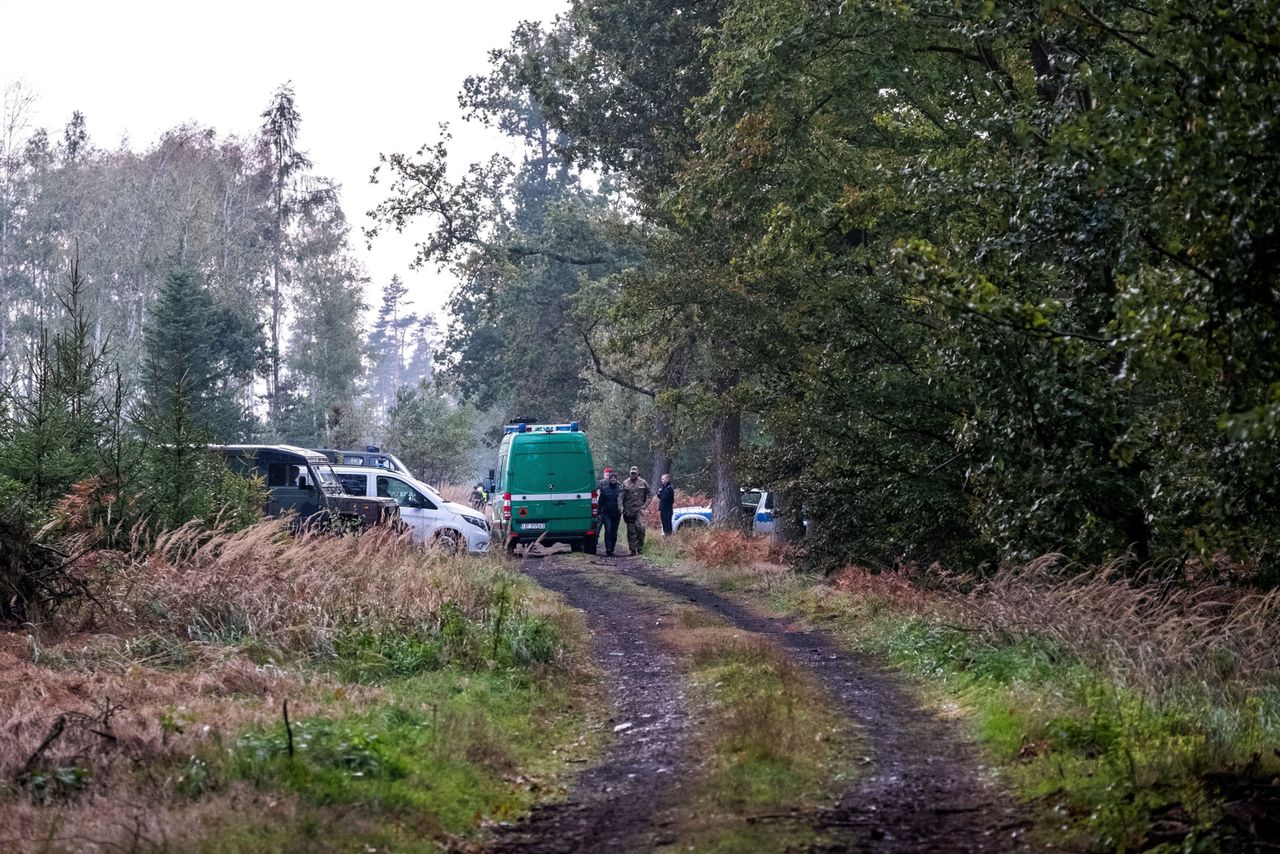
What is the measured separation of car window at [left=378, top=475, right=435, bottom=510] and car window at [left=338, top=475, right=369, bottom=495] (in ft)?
0.98

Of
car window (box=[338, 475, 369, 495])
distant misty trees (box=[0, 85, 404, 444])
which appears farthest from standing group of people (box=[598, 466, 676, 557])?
distant misty trees (box=[0, 85, 404, 444])

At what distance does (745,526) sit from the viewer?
92.9 ft

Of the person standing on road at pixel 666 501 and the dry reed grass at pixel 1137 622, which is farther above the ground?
the person standing on road at pixel 666 501

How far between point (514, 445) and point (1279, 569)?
58.6 ft

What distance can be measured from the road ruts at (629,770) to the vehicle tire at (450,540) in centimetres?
659

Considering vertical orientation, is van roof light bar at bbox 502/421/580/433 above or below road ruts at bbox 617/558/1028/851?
above

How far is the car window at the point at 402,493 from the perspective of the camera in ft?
83.5

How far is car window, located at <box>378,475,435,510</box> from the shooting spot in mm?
25453

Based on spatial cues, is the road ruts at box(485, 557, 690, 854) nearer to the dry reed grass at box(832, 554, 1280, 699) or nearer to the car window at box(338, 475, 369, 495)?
the dry reed grass at box(832, 554, 1280, 699)

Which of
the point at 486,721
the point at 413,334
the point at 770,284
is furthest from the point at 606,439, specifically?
the point at 413,334

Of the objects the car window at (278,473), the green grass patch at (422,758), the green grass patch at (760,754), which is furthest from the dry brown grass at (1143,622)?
the car window at (278,473)

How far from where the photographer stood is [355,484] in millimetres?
26172

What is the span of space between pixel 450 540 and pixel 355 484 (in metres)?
3.80

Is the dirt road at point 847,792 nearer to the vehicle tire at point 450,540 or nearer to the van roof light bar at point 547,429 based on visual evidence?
the vehicle tire at point 450,540
